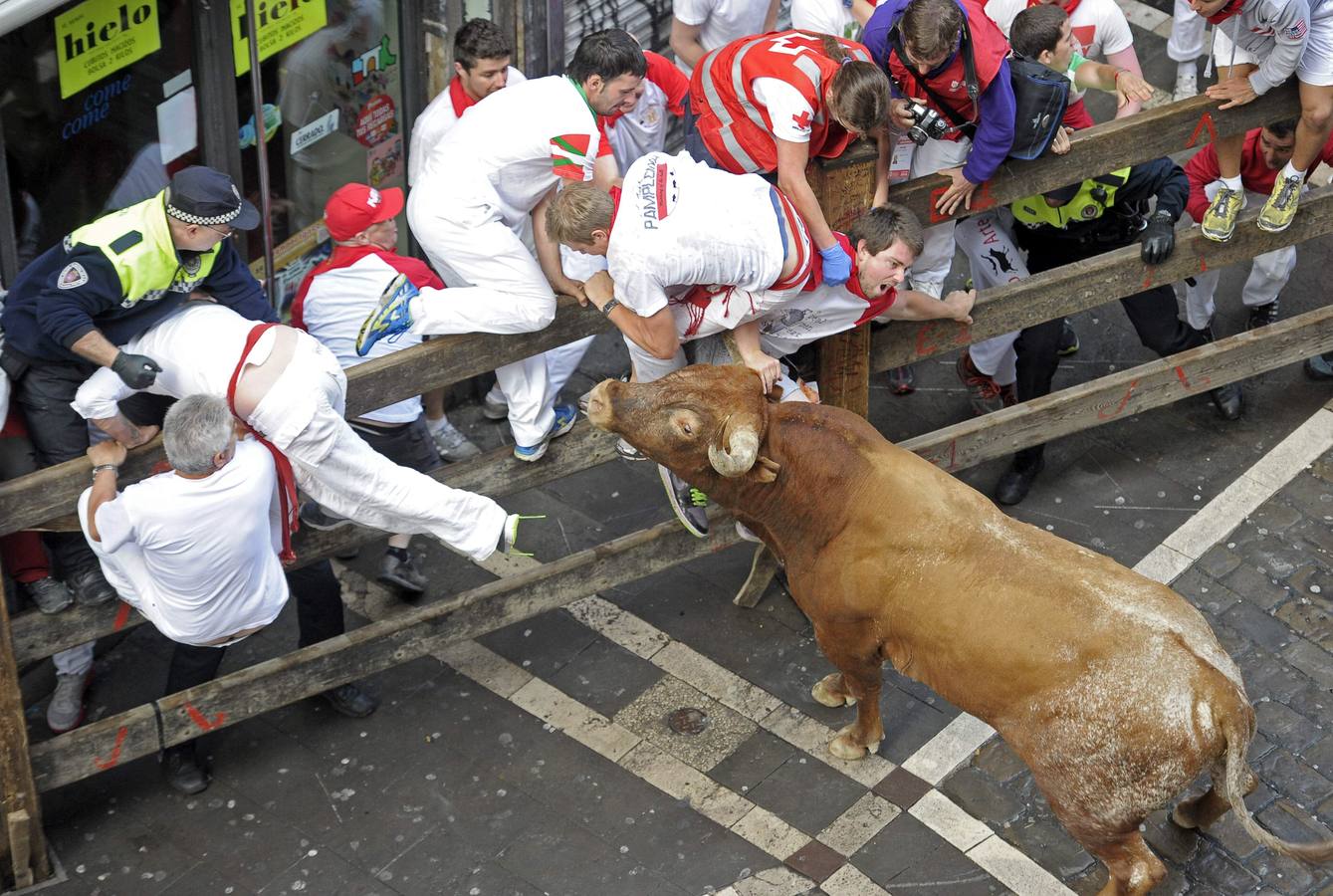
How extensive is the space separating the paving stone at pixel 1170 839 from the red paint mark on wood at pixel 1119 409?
6.44ft

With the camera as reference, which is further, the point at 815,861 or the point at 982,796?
the point at 982,796

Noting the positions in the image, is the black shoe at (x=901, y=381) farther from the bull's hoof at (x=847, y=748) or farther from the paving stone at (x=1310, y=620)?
the bull's hoof at (x=847, y=748)

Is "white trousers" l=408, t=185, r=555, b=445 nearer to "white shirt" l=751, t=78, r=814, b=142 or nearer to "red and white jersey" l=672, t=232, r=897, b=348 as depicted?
"red and white jersey" l=672, t=232, r=897, b=348

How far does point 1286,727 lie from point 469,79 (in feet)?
14.8

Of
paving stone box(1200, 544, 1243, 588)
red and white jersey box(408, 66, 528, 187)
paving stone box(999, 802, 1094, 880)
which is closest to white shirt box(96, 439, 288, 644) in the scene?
red and white jersey box(408, 66, 528, 187)

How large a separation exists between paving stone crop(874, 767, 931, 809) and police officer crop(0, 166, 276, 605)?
3259mm

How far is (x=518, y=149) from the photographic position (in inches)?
256

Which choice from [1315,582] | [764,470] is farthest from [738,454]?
[1315,582]

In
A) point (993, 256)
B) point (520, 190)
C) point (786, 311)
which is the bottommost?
point (993, 256)

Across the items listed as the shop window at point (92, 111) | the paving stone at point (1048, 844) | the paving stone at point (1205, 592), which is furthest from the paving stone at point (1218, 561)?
the shop window at point (92, 111)

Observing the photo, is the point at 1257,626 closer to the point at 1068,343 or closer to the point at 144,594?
the point at 1068,343

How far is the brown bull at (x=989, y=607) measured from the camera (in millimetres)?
5477

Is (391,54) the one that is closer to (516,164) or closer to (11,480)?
(516,164)

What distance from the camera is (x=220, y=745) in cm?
686
